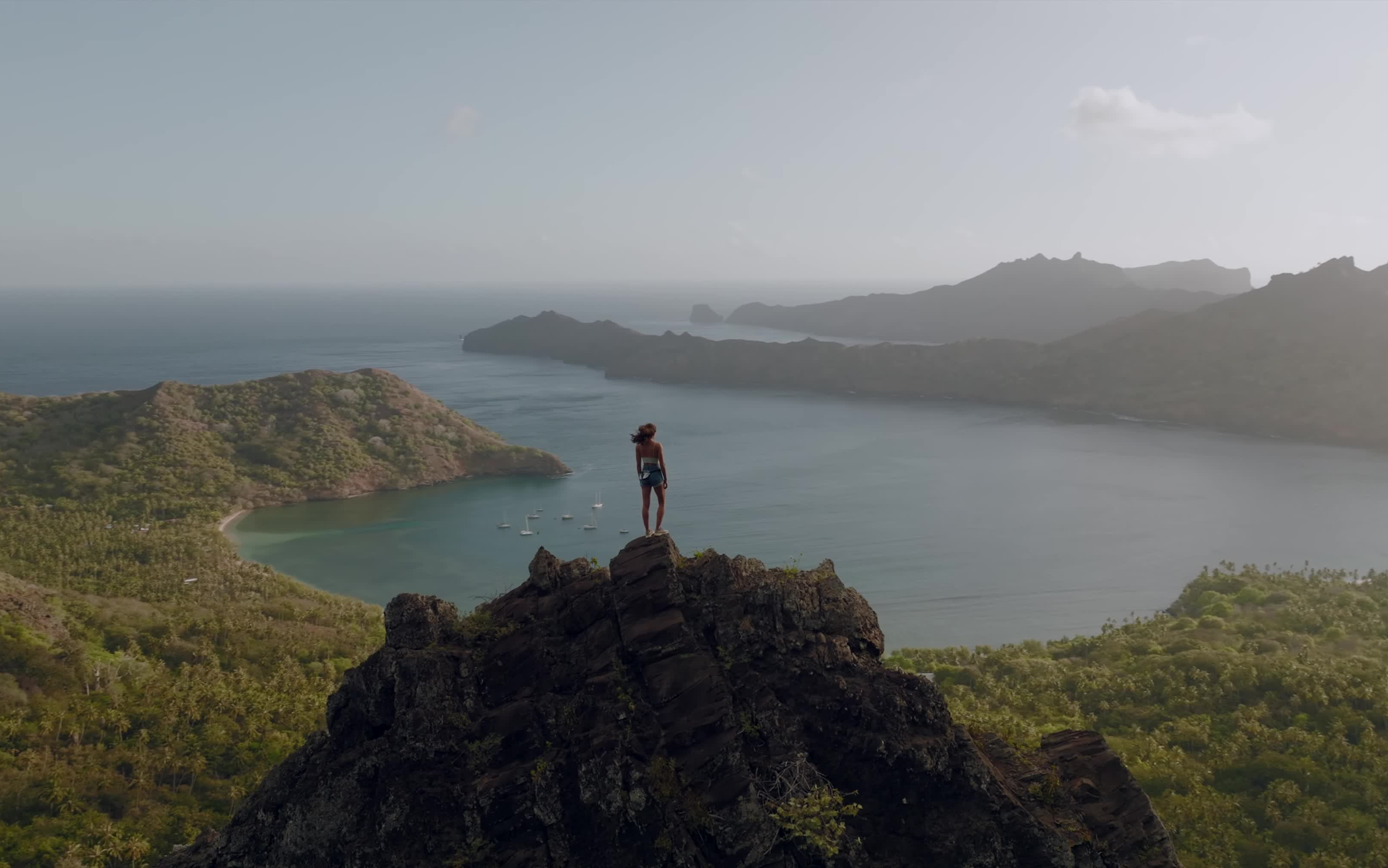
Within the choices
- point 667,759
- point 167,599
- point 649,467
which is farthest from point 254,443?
point 667,759

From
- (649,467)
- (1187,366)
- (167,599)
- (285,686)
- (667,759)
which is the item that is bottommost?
(285,686)

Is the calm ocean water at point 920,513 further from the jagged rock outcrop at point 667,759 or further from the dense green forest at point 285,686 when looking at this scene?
the jagged rock outcrop at point 667,759

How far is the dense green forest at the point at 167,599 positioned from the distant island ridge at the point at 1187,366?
240ft

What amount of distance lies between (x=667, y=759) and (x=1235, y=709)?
81.4ft

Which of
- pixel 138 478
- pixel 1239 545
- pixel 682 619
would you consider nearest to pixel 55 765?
pixel 682 619

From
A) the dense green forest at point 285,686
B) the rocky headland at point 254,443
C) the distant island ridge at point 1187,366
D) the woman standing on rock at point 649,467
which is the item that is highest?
the distant island ridge at point 1187,366

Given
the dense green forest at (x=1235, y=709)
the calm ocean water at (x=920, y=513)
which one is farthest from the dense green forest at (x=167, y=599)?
the dense green forest at (x=1235, y=709)

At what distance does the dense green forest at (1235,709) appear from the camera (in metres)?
21.2

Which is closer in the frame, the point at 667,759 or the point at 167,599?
the point at 667,759

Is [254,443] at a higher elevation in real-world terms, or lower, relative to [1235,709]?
higher

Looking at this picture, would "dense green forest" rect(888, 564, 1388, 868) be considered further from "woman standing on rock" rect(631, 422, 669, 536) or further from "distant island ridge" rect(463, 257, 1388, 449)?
"distant island ridge" rect(463, 257, 1388, 449)

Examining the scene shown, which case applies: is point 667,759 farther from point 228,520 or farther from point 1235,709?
point 228,520

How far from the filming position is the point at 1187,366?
116m

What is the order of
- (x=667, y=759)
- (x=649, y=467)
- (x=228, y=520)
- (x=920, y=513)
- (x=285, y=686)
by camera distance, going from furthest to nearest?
1. (x=920, y=513)
2. (x=228, y=520)
3. (x=285, y=686)
4. (x=649, y=467)
5. (x=667, y=759)
